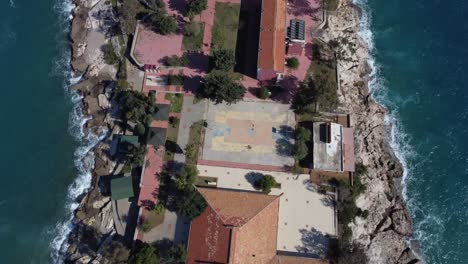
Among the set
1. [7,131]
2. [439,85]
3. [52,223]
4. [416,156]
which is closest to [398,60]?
[439,85]

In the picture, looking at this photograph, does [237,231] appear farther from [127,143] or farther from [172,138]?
[127,143]

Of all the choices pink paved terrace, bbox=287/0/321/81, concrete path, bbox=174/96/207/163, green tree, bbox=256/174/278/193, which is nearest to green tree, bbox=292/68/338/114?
pink paved terrace, bbox=287/0/321/81

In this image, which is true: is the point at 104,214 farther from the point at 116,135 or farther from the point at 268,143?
the point at 268,143

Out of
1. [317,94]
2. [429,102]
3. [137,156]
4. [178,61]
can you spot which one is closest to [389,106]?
[429,102]

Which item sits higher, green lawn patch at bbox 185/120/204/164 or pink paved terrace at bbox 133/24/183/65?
pink paved terrace at bbox 133/24/183/65

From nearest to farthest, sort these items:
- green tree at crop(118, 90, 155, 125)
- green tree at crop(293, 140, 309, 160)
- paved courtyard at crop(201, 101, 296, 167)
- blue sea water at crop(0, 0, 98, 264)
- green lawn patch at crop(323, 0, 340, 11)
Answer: green tree at crop(293, 140, 309, 160) < paved courtyard at crop(201, 101, 296, 167) < green tree at crop(118, 90, 155, 125) < blue sea water at crop(0, 0, 98, 264) < green lawn patch at crop(323, 0, 340, 11)

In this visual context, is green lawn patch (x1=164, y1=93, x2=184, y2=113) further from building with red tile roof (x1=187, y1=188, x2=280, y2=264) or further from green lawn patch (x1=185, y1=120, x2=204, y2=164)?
building with red tile roof (x1=187, y1=188, x2=280, y2=264)
